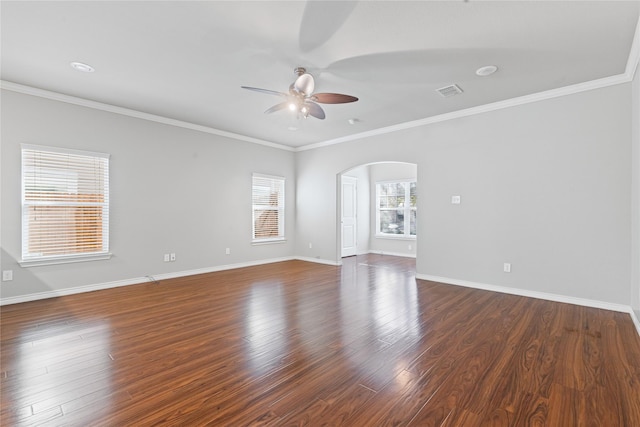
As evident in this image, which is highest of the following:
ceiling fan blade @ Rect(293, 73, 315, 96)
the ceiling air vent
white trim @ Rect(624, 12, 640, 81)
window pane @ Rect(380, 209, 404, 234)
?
the ceiling air vent

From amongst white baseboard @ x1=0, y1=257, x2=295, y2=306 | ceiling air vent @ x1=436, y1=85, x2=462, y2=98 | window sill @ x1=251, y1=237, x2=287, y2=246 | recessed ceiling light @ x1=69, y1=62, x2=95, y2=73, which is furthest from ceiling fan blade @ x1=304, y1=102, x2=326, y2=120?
white baseboard @ x1=0, y1=257, x2=295, y2=306

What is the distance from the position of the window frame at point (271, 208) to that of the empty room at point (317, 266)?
22cm

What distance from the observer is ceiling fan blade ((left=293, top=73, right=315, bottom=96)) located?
3141 millimetres

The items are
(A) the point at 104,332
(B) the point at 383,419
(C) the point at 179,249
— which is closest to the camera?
(B) the point at 383,419

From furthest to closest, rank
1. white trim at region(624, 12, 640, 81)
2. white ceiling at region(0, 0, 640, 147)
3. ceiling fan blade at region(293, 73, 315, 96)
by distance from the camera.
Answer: ceiling fan blade at region(293, 73, 315, 96) < white trim at region(624, 12, 640, 81) < white ceiling at region(0, 0, 640, 147)

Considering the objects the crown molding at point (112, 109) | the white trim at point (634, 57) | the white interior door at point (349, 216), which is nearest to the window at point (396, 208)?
the white interior door at point (349, 216)

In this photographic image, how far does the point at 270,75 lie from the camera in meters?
3.54

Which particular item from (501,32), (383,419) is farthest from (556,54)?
(383,419)

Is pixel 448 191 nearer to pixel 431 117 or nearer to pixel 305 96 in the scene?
pixel 431 117

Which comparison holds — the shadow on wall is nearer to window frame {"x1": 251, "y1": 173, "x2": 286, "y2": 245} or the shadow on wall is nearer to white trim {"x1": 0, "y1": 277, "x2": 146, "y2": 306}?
white trim {"x1": 0, "y1": 277, "x2": 146, "y2": 306}

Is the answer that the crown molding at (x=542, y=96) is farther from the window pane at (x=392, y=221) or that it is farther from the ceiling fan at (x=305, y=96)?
the window pane at (x=392, y=221)

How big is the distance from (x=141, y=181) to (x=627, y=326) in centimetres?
688

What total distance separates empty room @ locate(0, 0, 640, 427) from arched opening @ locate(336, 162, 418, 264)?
1.72 metres

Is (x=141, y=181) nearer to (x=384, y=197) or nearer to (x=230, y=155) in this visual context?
(x=230, y=155)
